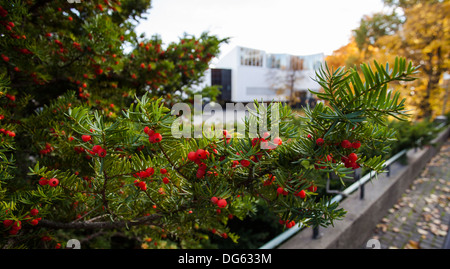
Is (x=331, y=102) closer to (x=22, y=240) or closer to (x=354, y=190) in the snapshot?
(x=22, y=240)

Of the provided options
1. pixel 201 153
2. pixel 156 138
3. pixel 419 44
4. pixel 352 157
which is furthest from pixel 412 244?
pixel 419 44

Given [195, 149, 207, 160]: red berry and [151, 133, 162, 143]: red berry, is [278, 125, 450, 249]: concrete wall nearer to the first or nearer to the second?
[195, 149, 207, 160]: red berry

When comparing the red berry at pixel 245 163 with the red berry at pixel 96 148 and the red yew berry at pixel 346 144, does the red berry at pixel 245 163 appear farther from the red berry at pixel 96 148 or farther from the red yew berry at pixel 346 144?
the red berry at pixel 96 148

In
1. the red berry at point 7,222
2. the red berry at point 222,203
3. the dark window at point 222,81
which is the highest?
the dark window at point 222,81

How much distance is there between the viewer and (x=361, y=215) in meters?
2.83

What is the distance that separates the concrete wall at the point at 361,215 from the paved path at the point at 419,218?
5.2 inches

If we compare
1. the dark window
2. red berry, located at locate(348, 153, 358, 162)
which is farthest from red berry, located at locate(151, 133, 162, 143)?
the dark window

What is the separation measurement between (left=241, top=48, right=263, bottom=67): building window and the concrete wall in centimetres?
129

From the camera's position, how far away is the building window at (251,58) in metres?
2.00

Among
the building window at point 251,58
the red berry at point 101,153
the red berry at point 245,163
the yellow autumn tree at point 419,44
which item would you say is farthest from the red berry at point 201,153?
the yellow autumn tree at point 419,44

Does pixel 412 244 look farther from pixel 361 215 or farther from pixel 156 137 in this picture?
pixel 156 137

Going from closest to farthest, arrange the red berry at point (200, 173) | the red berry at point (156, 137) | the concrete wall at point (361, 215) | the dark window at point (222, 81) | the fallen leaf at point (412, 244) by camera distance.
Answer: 1. the red berry at point (156, 137)
2. the red berry at point (200, 173)
3. the concrete wall at point (361, 215)
4. the dark window at point (222, 81)
5. the fallen leaf at point (412, 244)
